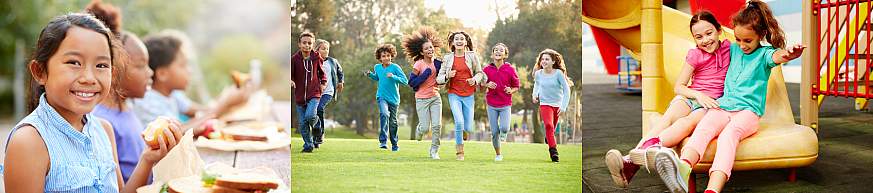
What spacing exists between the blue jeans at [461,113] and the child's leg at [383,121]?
0.25 m

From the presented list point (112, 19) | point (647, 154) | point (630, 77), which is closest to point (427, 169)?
point (647, 154)

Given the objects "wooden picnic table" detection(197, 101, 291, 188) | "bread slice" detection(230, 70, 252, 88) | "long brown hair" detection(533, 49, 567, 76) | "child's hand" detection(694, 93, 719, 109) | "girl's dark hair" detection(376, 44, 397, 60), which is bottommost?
"wooden picnic table" detection(197, 101, 291, 188)

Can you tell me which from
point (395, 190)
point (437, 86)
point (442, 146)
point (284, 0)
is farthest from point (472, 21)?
point (284, 0)

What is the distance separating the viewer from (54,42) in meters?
2.80

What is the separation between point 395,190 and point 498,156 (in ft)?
1.38

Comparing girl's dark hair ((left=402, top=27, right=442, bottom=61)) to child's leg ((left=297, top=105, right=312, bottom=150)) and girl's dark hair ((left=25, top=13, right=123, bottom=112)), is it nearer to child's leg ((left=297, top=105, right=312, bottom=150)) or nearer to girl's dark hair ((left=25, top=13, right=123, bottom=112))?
child's leg ((left=297, top=105, right=312, bottom=150))

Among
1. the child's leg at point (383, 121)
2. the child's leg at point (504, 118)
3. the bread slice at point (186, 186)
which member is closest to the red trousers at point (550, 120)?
the child's leg at point (504, 118)

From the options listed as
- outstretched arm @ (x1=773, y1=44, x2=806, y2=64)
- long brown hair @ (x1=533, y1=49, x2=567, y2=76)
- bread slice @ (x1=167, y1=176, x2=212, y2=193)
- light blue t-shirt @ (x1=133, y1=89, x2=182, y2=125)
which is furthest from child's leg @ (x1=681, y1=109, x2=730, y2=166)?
light blue t-shirt @ (x1=133, y1=89, x2=182, y2=125)

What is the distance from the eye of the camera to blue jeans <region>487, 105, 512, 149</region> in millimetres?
3150

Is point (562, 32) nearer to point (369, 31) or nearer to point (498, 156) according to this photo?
point (498, 156)

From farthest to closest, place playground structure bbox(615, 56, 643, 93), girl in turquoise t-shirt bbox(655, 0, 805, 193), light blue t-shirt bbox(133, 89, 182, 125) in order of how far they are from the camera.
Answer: playground structure bbox(615, 56, 643, 93)
light blue t-shirt bbox(133, 89, 182, 125)
girl in turquoise t-shirt bbox(655, 0, 805, 193)

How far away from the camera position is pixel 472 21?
10.2ft

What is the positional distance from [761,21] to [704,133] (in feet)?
1.59

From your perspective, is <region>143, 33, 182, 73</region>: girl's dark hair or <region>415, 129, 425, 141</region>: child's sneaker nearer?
<region>415, 129, 425, 141</region>: child's sneaker
